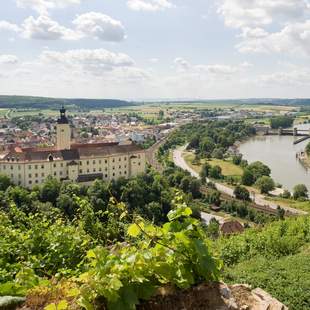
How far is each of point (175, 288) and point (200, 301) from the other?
0.17 metres

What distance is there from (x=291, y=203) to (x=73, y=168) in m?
15.0

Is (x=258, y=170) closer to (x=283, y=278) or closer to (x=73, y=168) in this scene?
(x=73, y=168)

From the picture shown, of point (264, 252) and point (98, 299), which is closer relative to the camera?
point (98, 299)

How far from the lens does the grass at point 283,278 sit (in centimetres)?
401

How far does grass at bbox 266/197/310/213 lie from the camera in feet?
81.7

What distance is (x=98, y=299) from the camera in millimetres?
2164

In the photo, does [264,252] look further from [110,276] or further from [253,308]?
[110,276]

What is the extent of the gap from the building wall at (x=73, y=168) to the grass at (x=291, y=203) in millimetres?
10060

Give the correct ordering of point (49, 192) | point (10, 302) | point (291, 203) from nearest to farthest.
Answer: point (10, 302)
point (49, 192)
point (291, 203)

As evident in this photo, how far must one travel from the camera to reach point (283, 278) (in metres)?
4.50

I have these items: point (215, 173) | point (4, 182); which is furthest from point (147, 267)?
point (215, 173)

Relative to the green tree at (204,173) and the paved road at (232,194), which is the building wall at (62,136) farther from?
the paved road at (232,194)

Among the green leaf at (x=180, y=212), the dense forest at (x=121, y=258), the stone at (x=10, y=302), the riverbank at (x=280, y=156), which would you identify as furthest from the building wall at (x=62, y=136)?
the stone at (x=10, y=302)

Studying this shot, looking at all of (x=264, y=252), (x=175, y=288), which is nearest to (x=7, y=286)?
(x=175, y=288)
